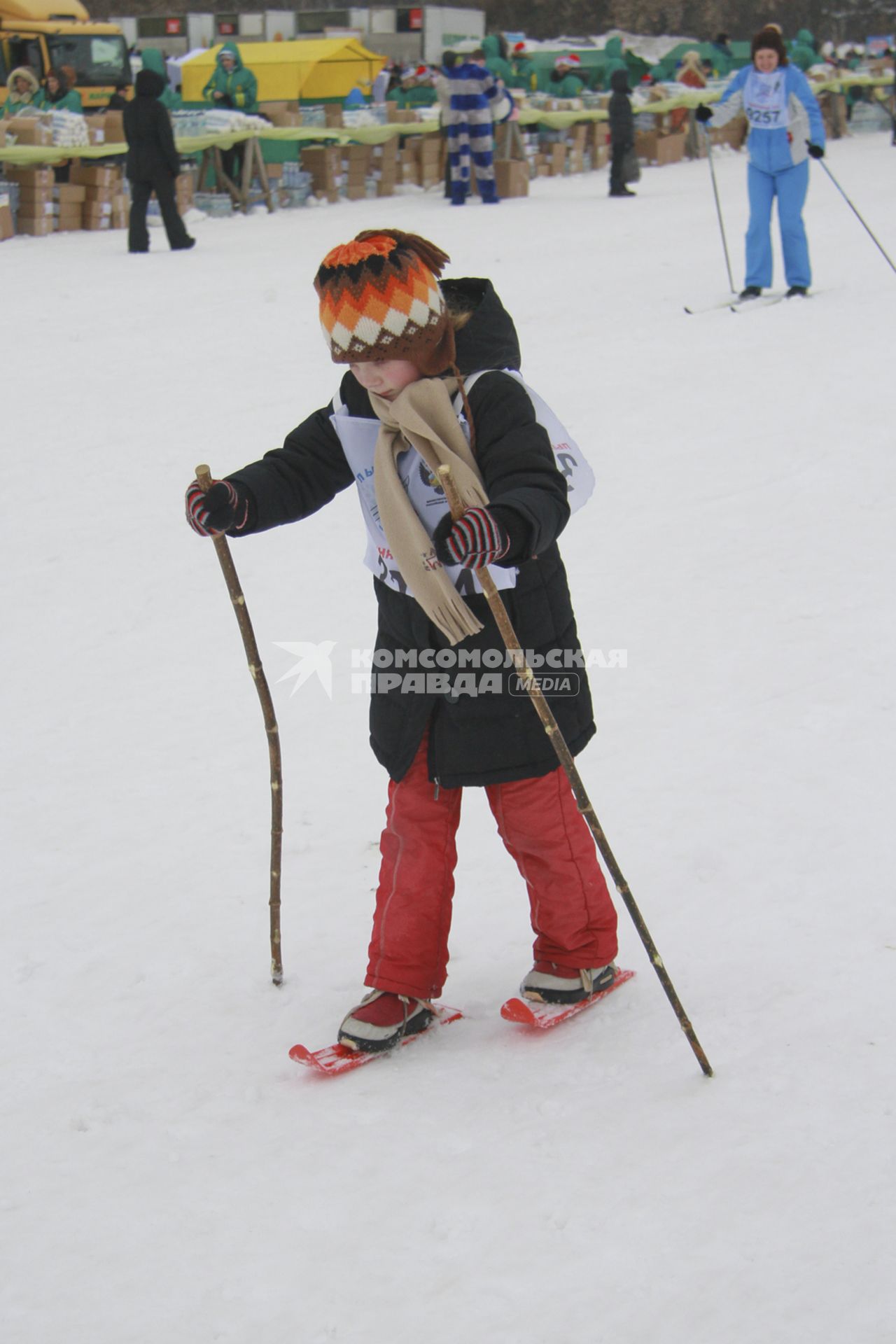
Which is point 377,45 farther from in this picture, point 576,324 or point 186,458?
point 186,458

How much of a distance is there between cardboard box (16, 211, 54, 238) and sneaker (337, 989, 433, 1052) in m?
11.6

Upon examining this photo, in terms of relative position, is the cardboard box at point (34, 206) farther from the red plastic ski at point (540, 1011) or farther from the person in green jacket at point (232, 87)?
the red plastic ski at point (540, 1011)

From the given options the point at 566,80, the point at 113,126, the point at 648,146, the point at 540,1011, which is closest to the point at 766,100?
the point at 540,1011

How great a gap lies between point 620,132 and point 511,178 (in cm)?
139

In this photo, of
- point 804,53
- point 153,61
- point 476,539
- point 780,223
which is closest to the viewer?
point 476,539

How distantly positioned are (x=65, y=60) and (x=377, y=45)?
1522cm

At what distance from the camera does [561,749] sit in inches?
87.7

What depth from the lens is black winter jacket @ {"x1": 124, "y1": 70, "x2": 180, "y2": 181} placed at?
11.5 meters

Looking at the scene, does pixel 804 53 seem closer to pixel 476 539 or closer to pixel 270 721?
pixel 270 721

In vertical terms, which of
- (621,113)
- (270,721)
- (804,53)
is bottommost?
(270,721)

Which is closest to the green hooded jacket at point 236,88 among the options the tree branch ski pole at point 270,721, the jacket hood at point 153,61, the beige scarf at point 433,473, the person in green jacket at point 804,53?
the jacket hood at point 153,61

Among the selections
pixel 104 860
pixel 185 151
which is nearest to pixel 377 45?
pixel 185 151

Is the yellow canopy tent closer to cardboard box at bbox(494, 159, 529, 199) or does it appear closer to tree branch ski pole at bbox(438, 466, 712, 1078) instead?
cardboard box at bbox(494, 159, 529, 199)

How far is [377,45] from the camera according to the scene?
113 feet
